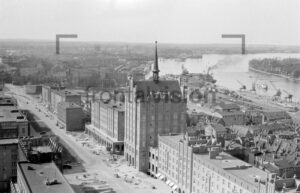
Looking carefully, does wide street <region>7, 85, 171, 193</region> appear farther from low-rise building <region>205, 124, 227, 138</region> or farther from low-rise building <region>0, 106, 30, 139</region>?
low-rise building <region>205, 124, 227, 138</region>

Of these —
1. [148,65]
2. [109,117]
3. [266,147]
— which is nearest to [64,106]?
[109,117]

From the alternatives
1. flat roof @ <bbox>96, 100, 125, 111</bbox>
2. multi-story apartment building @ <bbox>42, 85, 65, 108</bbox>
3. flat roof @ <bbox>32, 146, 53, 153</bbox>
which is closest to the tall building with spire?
flat roof @ <bbox>96, 100, 125, 111</bbox>

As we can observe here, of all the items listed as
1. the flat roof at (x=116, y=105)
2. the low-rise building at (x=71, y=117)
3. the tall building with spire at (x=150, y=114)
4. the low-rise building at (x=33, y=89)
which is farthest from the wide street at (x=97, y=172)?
the low-rise building at (x=33, y=89)

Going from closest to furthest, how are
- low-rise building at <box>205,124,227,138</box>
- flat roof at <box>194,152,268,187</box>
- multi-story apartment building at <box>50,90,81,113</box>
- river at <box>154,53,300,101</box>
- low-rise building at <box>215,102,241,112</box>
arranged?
flat roof at <box>194,152,268,187</box>
low-rise building at <box>205,124,227,138</box>
multi-story apartment building at <box>50,90,81,113</box>
low-rise building at <box>215,102,241,112</box>
river at <box>154,53,300,101</box>

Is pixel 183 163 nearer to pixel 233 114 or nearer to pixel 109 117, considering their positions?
pixel 109 117

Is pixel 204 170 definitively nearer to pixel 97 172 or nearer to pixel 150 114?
pixel 150 114

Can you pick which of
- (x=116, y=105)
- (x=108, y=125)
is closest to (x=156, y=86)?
(x=116, y=105)

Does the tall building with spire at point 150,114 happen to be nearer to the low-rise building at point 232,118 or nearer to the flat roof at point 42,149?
the flat roof at point 42,149
